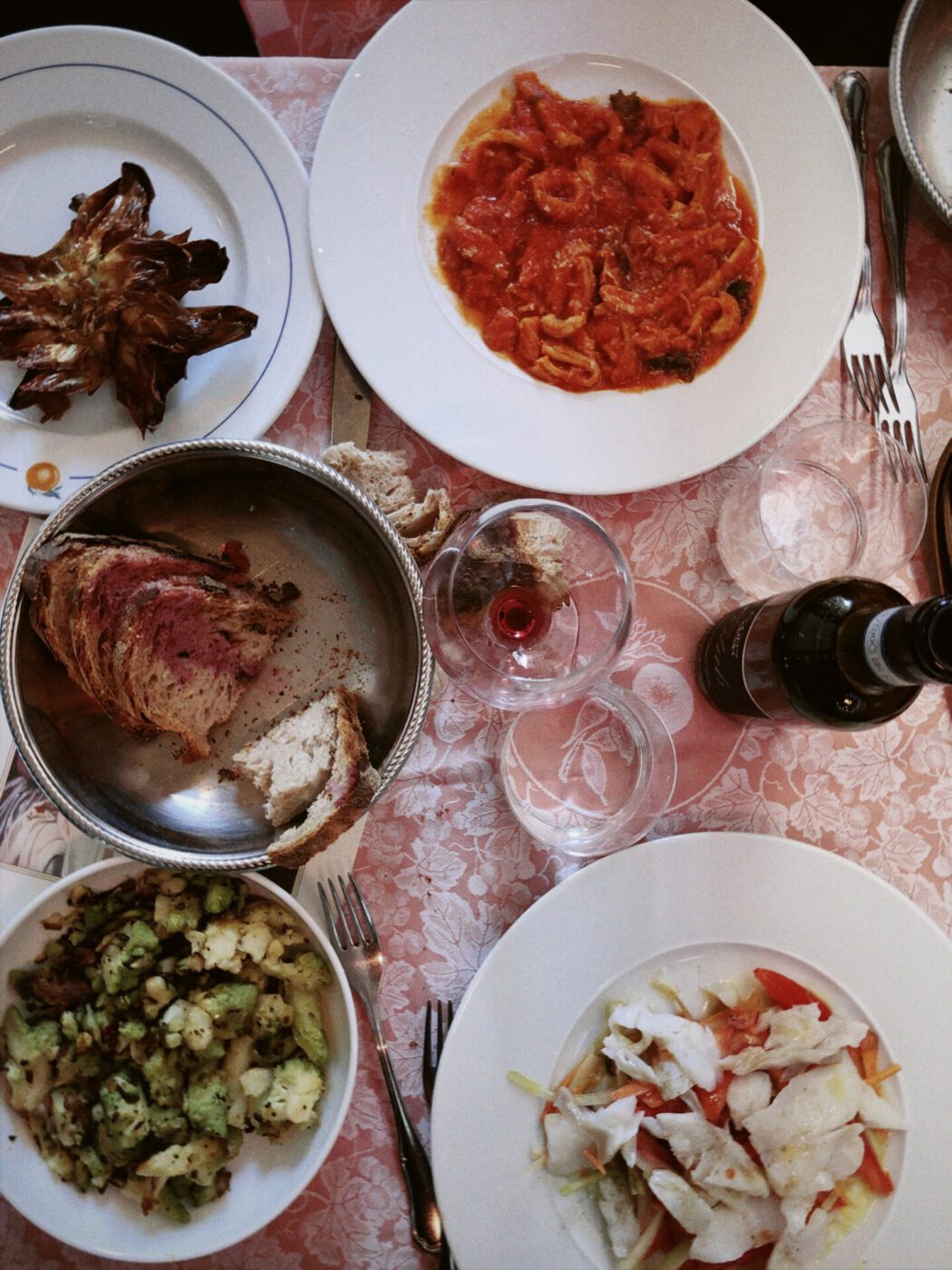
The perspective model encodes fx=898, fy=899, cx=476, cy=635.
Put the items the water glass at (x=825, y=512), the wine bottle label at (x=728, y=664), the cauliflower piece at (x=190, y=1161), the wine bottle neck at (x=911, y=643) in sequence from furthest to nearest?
the water glass at (x=825, y=512) < the wine bottle label at (x=728, y=664) < the cauliflower piece at (x=190, y=1161) < the wine bottle neck at (x=911, y=643)

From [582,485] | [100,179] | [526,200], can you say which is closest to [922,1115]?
[582,485]

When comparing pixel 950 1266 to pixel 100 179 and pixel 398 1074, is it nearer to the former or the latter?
pixel 398 1074

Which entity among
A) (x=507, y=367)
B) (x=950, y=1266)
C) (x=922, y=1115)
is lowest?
(x=950, y=1266)

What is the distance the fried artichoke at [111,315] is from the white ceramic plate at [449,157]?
0.24 metres

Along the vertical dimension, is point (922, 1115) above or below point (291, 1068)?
below

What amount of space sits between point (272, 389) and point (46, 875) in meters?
1.05

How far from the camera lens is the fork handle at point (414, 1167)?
175cm

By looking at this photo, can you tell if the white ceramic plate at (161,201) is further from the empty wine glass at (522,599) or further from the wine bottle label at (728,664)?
the wine bottle label at (728,664)

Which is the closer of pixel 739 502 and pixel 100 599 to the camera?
pixel 100 599

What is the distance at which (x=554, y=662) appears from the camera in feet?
5.70

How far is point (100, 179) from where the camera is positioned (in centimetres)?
182

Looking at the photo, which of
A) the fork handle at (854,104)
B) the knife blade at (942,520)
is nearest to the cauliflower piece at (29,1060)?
the knife blade at (942,520)

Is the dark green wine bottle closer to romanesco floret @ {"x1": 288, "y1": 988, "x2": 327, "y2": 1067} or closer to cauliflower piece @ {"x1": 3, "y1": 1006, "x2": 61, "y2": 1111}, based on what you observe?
romanesco floret @ {"x1": 288, "y1": 988, "x2": 327, "y2": 1067}

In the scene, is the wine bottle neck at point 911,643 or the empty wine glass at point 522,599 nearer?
the wine bottle neck at point 911,643
